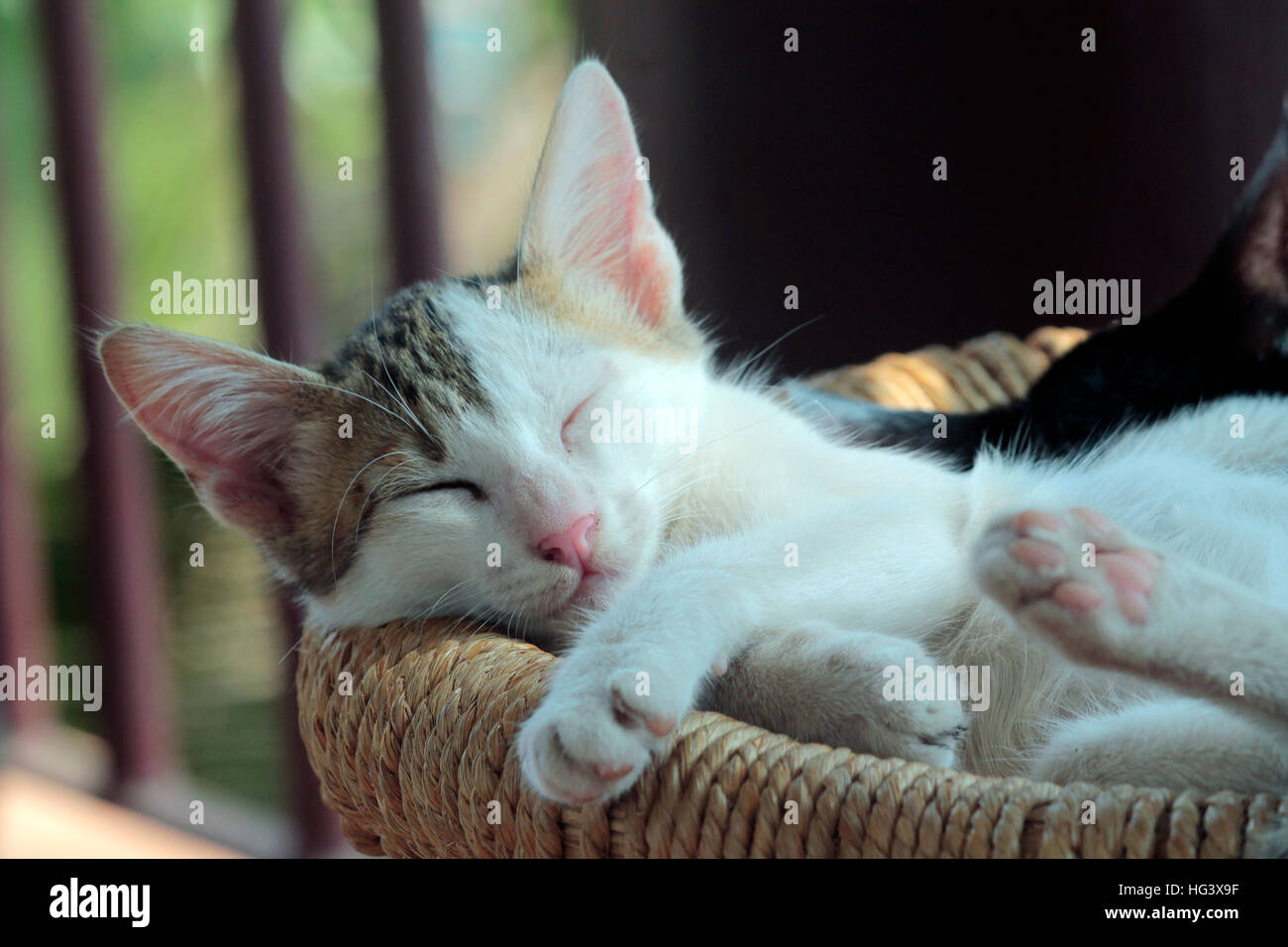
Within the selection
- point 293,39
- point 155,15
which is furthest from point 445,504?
point 155,15

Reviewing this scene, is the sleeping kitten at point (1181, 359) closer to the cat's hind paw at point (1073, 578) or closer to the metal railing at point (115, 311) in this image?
the cat's hind paw at point (1073, 578)

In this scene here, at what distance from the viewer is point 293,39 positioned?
8.79ft

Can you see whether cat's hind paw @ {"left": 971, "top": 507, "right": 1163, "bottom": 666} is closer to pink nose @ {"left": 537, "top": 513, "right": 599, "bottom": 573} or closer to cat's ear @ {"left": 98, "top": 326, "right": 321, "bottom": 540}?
pink nose @ {"left": 537, "top": 513, "right": 599, "bottom": 573}

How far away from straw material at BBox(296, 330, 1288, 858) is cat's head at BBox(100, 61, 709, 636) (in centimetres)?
8

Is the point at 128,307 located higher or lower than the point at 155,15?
lower

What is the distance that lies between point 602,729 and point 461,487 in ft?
1.18

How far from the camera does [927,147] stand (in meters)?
A: 2.17

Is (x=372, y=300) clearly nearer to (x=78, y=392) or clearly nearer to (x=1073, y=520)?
(x=1073, y=520)

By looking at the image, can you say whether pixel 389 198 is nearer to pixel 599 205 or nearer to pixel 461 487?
pixel 599 205

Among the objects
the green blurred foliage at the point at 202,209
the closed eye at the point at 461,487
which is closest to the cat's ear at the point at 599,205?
the closed eye at the point at 461,487

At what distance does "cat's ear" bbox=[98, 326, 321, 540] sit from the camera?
41.6 inches

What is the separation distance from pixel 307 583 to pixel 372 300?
386 mm

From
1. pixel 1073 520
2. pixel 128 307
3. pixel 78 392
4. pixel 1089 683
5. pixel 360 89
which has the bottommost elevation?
pixel 1089 683

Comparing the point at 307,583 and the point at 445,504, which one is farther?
the point at 307,583
